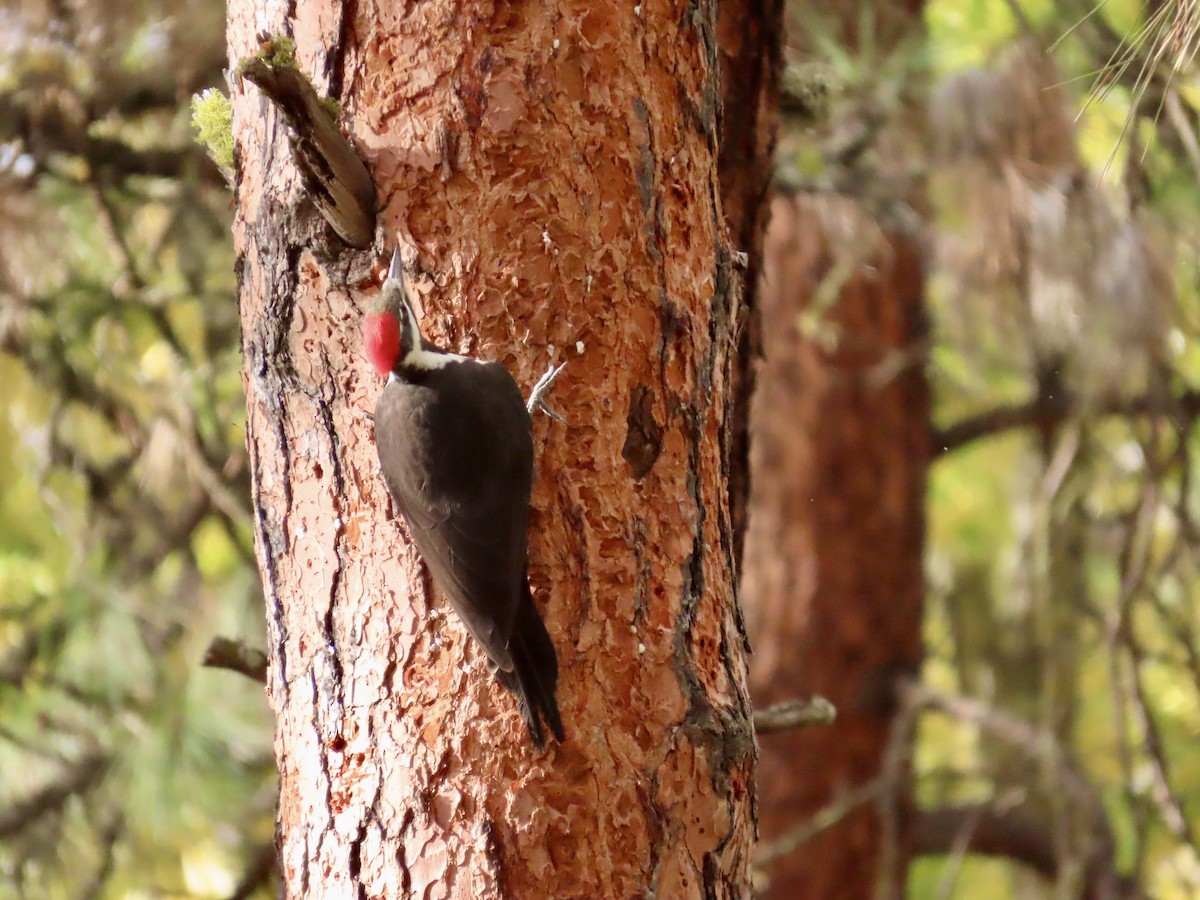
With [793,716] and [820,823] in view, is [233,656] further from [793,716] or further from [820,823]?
[820,823]

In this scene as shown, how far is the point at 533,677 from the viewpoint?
5.01ft

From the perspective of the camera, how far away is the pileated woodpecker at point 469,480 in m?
1.53

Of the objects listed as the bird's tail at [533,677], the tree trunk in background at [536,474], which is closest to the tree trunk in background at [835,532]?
the tree trunk in background at [536,474]

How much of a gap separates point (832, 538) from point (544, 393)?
277cm

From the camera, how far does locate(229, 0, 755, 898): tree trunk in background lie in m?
1.55

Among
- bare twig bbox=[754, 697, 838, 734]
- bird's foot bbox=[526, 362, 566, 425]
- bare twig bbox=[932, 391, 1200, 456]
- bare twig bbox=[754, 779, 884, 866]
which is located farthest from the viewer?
bare twig bbox=[932, 391, 1200, 456]

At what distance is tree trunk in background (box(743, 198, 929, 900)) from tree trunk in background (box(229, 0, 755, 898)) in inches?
98.5

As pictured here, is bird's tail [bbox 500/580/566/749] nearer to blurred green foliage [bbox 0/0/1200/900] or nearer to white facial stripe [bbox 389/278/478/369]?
white facial stripe [bbox 389/278/478/369]

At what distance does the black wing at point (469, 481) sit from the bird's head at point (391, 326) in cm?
5

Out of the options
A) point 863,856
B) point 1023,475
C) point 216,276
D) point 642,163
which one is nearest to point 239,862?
point 216,276

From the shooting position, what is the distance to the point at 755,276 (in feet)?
7.55

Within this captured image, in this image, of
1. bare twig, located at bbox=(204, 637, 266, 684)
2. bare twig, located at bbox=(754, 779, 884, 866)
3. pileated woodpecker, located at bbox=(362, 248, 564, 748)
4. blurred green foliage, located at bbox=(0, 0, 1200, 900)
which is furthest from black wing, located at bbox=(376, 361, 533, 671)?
bare twig, located at bbox=(754, 779, 884, 866)

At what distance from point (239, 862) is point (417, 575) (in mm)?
2282

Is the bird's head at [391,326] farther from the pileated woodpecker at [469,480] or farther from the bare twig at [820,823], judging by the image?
the bare twig at [820,823]
